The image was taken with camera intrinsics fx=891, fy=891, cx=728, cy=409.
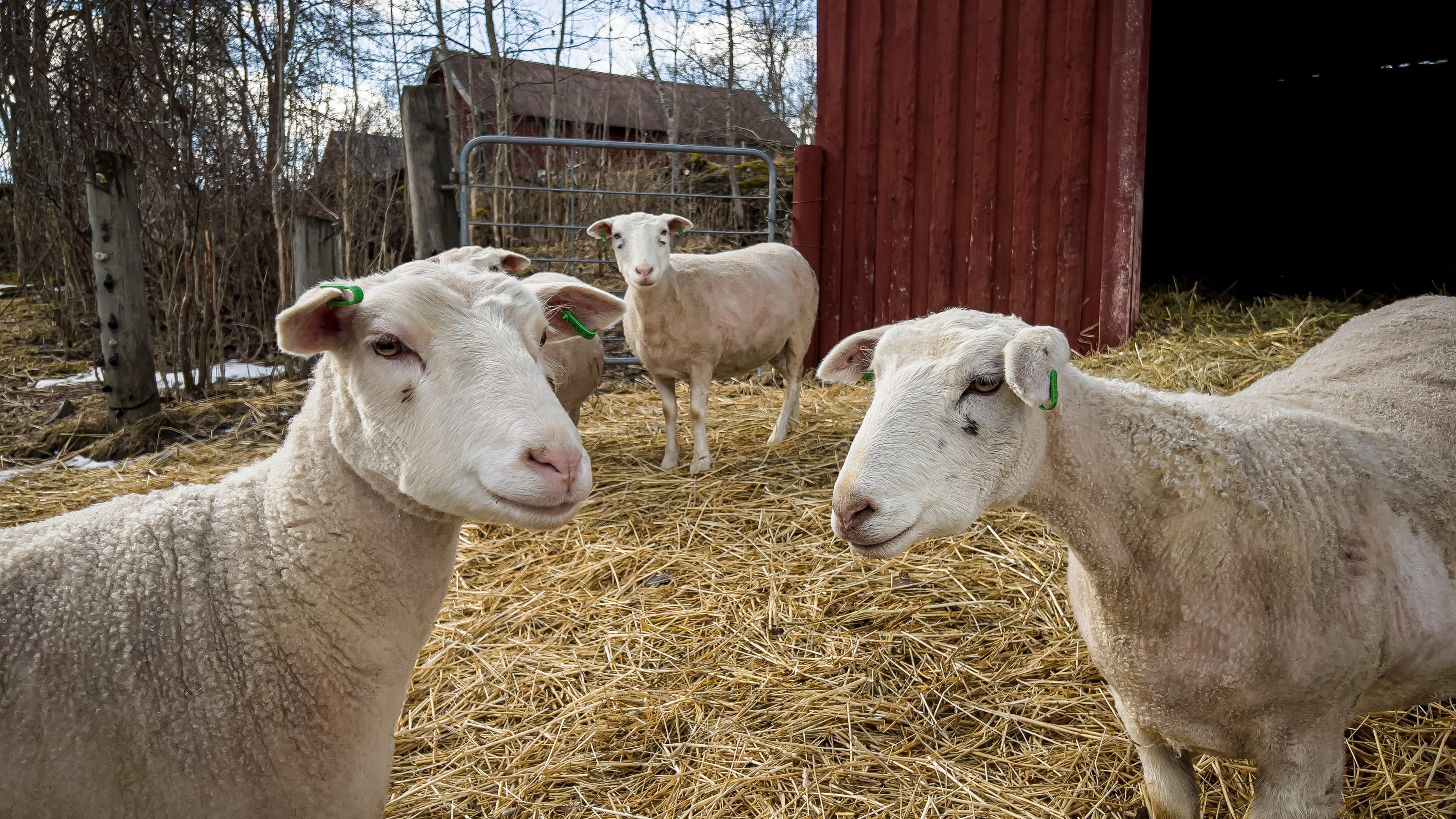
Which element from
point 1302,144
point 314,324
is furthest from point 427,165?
point 1302,144

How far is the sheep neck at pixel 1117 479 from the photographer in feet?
6.81

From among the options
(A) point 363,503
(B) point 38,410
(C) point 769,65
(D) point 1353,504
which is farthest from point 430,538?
(C) point 769,65

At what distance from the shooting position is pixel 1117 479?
2.09m

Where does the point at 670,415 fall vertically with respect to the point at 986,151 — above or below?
below

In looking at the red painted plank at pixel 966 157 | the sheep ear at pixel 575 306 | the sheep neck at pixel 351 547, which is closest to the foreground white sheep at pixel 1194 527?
the sheep ear at pixel 575 306

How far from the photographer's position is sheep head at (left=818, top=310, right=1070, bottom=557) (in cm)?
191

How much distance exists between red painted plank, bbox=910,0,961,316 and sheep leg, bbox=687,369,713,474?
2204 mm

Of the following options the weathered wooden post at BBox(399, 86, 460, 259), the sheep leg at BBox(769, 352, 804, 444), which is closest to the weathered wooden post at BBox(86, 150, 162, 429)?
the weathered wooden post at BBox(399, 86, 460, 259)

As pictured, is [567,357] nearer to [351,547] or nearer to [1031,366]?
[351,547]

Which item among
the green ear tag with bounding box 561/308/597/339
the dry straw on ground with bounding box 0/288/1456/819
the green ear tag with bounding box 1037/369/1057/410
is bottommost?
the dry straw on ground with bounding box 0/288/1456/819

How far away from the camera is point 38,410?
6.73 metres

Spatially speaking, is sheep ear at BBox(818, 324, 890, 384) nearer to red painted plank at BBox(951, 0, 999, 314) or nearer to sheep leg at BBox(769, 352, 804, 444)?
sheep leg at BBox(769, 352, 804, 444)

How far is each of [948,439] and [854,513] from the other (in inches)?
10.8

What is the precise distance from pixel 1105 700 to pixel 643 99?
27.5 m
